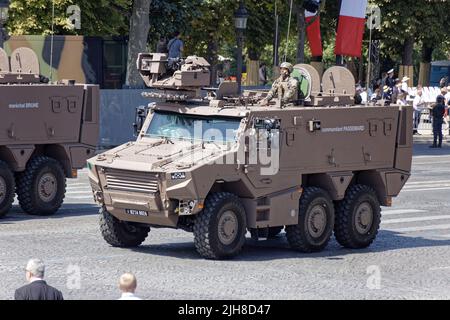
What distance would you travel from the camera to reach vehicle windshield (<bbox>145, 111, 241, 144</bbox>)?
19.5m

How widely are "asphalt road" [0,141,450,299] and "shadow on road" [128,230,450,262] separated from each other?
0.01m

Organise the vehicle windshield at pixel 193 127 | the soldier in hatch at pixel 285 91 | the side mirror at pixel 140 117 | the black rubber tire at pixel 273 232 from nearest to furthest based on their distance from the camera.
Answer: the vehicle windshield at pixel 193 127 < the soldier in hatch at pixel 285 91 < the side mirror at pixel 140 117 < the black rubber tire at pixel 273 232

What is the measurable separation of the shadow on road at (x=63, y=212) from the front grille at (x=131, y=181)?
4207mm

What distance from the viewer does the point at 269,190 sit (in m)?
19.5

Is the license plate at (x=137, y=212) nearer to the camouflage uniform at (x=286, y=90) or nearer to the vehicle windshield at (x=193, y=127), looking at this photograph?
the vehicle windshield at (x=193, y=127)

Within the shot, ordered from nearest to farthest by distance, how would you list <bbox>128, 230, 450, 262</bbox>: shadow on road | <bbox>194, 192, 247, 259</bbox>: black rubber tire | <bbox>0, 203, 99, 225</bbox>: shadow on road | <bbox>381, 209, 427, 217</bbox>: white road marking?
<bbox>194, 192, 247, 259</bbox>: black rubber tire, <bbox>128, 230, 450, 262</bbox>: shadow on road, <bbox>0, 203, 99, 225</bbox>: shadow on road, <bbox>381, 209, 427, 217</bbox>: white road marking

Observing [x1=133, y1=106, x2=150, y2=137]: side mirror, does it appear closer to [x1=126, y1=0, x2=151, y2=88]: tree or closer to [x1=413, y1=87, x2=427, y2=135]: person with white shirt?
[x1=126, y1=0, x2=151, y2=88]: tree

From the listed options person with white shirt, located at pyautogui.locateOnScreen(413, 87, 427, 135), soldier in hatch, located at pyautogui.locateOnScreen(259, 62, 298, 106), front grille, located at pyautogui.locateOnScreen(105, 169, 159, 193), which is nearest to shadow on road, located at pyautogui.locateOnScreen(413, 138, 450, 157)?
person with white shirt, located at pyautogui.locateOnScreen(413, 87, 427, 135)

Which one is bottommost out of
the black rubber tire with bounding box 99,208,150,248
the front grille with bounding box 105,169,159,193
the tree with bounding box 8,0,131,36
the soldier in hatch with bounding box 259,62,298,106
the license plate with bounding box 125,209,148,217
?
the black rubber tire with bounding box 99,208,150,248

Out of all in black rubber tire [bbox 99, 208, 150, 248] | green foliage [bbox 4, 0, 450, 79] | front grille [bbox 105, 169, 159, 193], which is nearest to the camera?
front grille [bbox 105, 169, 159, 193]

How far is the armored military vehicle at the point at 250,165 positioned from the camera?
18734 millimetres

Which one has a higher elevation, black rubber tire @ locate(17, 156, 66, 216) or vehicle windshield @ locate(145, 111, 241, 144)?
vehicle windshield @ locate(145, 111, 241, 144)

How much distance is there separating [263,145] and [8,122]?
6101 millimetres

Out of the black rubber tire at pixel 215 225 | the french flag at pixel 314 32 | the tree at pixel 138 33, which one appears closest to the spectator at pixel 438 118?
the french flag at pixel 314 32
